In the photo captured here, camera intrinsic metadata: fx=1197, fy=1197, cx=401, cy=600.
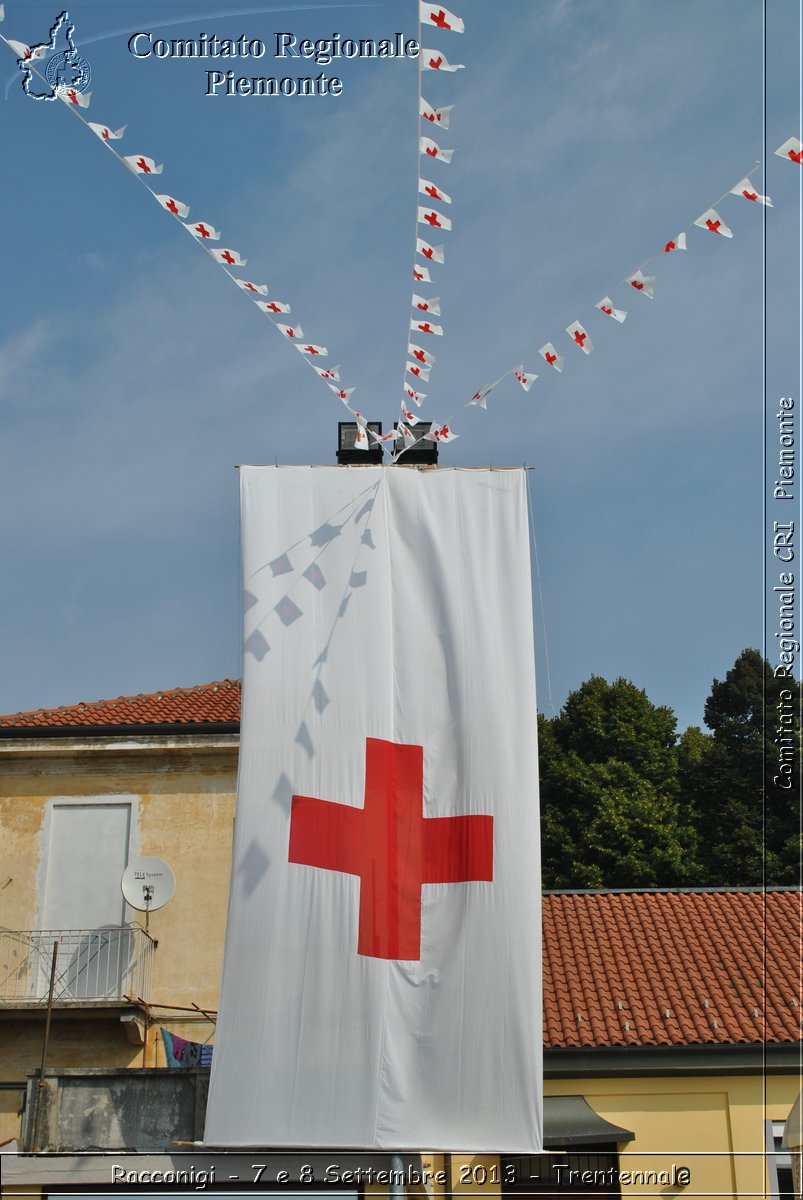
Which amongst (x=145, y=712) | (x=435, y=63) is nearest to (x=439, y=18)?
(x=435, y=63)

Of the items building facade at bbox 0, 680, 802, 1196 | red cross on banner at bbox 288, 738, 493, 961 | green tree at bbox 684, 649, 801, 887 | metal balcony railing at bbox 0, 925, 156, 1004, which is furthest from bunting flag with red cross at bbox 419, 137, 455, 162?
green tree at bbox 684, 649, 801, 887

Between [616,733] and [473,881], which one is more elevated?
[616,733]

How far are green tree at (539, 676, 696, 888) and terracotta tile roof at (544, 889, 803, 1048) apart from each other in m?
12.8

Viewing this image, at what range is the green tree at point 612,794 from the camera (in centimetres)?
3008

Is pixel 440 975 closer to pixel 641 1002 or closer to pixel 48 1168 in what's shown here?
pixel 48 1168

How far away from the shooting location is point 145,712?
57.2 feet

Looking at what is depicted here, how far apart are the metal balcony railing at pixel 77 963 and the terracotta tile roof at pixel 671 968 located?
525 centimetres

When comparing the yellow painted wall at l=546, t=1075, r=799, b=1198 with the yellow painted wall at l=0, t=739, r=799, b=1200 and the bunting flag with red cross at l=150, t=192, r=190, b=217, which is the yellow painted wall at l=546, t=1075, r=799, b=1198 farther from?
the bunting flag with red cross at l=150, t=192, r=190, b=217

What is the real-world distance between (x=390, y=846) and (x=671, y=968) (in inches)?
319

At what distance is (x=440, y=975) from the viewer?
28.3ft

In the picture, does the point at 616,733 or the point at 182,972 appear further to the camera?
the point at 616,733

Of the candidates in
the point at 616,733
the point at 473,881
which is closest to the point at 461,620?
the point at 473,881

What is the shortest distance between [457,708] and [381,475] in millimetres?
2037

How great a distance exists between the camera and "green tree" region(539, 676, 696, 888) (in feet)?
98.7
